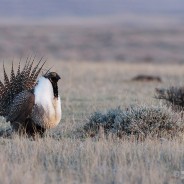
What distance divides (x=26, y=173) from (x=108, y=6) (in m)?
74.9

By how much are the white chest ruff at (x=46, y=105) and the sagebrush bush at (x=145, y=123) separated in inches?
35.6

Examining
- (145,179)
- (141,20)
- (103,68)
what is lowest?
(145,179)

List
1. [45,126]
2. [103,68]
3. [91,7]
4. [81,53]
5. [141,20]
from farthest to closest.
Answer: [91,7] → [141,20] → [81,53] → [103,68] → [45,126]

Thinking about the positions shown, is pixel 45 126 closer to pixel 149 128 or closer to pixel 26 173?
pixel 149 128

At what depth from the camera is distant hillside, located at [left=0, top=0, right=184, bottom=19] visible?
250ft

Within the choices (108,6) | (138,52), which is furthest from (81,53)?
(108,6)

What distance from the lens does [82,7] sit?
7912 cm

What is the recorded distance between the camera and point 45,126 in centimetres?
855

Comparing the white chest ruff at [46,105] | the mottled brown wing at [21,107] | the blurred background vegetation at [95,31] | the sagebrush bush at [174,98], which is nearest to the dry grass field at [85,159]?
the white chest ruff at [46,105]

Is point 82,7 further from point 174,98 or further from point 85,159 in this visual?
point 85,159

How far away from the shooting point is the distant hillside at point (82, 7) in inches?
3002

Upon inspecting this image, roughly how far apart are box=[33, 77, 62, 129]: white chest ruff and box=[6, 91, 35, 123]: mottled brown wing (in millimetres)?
74

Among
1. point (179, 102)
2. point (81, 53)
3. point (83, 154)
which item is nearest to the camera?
point (83, 154)

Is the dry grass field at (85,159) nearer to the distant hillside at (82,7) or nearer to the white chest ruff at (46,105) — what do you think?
the white chest ruff at (46,105)
